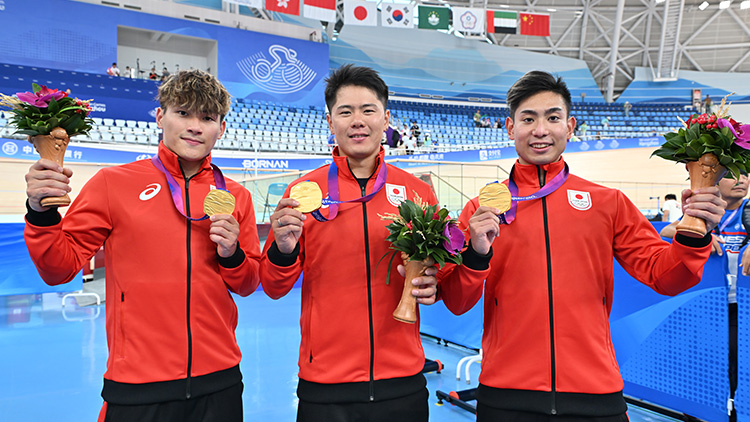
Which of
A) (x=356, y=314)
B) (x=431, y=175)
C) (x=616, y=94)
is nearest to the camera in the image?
(x=356, y=314)

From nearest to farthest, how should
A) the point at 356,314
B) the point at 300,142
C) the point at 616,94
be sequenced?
the point at 356,314, the point at 300,142, the point at 616,94

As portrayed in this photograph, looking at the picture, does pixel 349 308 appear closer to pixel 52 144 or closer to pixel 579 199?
pixel 579 199

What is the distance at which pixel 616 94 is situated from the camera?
1286 inches

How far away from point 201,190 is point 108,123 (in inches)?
640

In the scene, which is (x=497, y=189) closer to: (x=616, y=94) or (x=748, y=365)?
(x=748, y=365)

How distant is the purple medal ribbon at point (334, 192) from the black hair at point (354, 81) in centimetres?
26

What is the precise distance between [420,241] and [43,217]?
47.8 inches

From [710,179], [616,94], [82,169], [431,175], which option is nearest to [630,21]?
[616,94]

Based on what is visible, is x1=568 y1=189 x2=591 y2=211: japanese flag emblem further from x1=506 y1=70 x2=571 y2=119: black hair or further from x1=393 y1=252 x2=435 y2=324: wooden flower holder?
x1=393 y1=252 x2=435 y2=324: wooden flower holder

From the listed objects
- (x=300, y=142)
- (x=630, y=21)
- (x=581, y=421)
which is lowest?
(x=581, y=421)

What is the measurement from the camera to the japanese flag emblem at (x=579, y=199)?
184 centimetres

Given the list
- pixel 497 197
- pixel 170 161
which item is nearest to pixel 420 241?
pixel 497 197

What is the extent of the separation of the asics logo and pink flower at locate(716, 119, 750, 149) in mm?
1962

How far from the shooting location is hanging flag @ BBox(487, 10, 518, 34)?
24.3m
